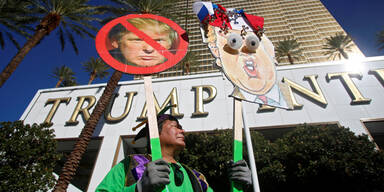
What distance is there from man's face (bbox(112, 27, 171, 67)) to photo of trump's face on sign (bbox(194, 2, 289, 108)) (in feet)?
2.40

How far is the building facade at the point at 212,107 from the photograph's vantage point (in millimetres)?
11852

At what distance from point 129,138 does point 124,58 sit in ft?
35.9

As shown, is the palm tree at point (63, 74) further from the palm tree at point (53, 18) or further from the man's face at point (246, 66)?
the man's face at point (246, 66)

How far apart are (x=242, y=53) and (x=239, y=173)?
1832 millimetres

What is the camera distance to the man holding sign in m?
1.69

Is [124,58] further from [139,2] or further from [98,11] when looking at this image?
[98,11]

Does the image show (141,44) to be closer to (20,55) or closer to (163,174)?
(163,174)

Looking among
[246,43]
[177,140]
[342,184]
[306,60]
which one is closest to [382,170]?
[342,184]

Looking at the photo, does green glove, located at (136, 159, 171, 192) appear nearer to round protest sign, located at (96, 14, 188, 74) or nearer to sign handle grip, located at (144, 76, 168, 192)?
sign handle grip, located at (144, 76, 168, 192)

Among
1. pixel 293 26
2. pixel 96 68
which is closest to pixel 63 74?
pixel 96 68

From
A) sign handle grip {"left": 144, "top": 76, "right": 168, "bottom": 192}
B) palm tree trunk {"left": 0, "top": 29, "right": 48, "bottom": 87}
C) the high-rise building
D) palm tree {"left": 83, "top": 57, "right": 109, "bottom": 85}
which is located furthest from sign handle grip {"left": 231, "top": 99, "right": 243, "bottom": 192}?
the high-rise building

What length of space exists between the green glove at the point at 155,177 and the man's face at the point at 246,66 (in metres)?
1.46

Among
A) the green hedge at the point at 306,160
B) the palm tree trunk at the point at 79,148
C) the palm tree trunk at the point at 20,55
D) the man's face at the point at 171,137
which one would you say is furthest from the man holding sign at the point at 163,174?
the palm tree trunk at the point at 20,55

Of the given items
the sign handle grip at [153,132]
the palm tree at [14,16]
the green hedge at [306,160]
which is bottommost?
the sign handle grip at [153,132]
